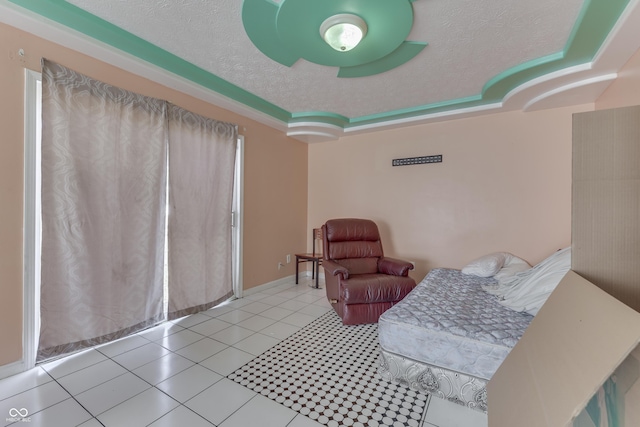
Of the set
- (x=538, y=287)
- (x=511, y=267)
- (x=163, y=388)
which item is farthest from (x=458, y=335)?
(x=163, y=388)

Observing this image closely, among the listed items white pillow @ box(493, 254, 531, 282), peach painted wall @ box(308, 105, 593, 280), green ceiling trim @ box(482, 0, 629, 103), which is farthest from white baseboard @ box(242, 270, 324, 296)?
green ceiling trim @ box(482, 0, 629, 103)

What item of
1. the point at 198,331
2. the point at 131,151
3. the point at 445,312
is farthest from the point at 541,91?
the point at 198,331

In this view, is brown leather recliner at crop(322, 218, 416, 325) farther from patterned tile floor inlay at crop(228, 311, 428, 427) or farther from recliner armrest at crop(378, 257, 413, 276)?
patterned tile floor inlay at crop(228, 311, 428, 427)

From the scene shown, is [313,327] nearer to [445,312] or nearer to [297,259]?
[445,312]

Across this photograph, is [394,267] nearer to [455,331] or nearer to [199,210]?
[455,331]

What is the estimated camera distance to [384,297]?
2.68m

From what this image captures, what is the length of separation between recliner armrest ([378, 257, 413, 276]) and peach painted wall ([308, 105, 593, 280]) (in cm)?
64

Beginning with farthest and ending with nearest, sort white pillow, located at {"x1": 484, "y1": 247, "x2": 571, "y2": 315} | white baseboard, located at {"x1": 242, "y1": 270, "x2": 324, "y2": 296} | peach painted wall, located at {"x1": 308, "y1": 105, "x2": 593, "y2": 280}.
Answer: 1. white baseboard, located at {"x1": 242, "y1": 270, "x2": 324, "y2": 296}
2. peach painted wall, located at {"x1": 308, "y1": 105, "x2": 593, "y2": 280}
3. white pillow, located at {"x1": 484, "y1": 247, "x2": 571, "y2": 315}

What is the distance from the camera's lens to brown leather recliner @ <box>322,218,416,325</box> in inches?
103

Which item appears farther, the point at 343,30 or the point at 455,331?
the point at 343,30

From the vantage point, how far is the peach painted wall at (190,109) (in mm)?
1727

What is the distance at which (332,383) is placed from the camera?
5.71 feet

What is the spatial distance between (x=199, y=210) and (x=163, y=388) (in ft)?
5.61

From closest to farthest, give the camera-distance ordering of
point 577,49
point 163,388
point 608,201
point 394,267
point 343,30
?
1. point 608,201
2. point 163,388
3. point 343,30
4. point 577,49
5. point 394,267
